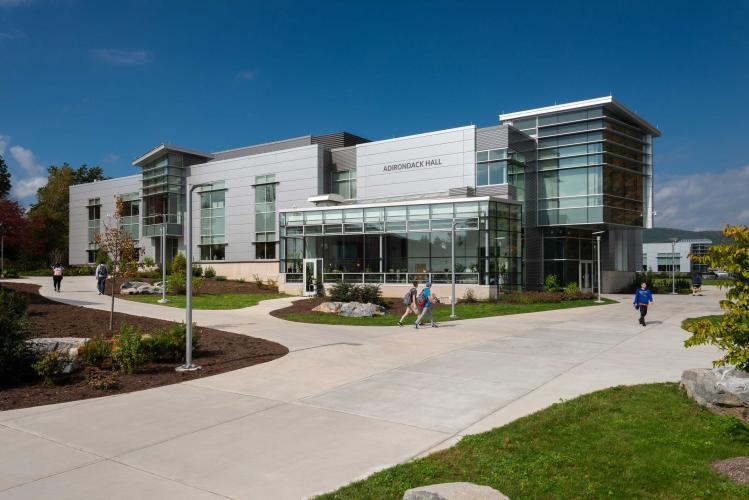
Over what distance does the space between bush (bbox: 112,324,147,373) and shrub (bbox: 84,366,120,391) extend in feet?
1.08

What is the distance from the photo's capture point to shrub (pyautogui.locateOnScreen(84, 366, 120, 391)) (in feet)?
31.6

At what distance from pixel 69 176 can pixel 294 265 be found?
172ft

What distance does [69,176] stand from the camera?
7319 centimetres

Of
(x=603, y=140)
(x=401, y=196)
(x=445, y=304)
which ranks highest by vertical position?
(x=603, y=140)

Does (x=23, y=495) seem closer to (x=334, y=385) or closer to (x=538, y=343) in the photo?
(x=334, y=385)

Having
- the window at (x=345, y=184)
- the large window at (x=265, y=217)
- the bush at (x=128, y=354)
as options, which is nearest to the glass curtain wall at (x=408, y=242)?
the window at (x=345, y=184)

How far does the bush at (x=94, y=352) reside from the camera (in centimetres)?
1145

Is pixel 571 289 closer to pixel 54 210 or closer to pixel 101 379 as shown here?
pixel 101 379

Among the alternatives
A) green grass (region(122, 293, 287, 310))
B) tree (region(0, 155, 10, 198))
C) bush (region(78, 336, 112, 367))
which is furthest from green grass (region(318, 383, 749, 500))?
tree (region(0, 155, 10, 198))

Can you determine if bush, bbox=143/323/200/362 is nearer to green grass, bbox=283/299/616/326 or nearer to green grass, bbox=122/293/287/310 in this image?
green grass, bbox=283/299/616/326

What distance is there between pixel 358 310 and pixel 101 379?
13.1m

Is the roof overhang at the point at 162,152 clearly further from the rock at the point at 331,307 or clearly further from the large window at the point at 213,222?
the rock at the point at 331,307

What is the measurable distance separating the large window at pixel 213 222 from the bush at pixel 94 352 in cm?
3653

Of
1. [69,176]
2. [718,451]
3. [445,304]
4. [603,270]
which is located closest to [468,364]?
[718,451]
